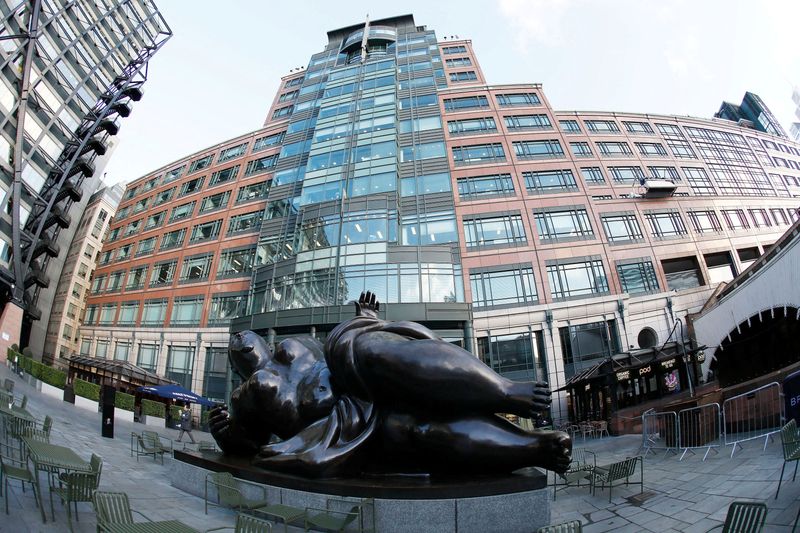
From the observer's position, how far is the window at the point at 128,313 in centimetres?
3980

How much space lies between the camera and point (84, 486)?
4.33 metres

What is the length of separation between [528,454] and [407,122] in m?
33.8

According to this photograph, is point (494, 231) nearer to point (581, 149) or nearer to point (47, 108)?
point (581, 149)

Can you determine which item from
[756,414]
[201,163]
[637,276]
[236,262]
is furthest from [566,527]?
[201,163]

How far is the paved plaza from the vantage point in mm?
4457

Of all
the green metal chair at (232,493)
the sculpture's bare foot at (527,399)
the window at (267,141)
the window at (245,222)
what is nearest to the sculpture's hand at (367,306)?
the sculpture's bare foot at (527,399)

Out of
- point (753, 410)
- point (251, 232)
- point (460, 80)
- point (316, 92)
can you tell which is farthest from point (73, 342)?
point (753, 410)

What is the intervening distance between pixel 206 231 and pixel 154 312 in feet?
30.9

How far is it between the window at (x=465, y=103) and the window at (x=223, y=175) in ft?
76.6

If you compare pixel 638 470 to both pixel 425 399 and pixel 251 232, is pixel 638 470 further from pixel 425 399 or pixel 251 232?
pixel 251 232

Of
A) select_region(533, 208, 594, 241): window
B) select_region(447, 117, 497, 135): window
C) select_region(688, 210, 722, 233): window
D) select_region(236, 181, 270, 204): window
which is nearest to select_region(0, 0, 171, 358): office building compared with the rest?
select_region(236, 181, 270, 204): window

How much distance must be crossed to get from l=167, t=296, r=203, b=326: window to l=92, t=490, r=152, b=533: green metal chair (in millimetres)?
34397

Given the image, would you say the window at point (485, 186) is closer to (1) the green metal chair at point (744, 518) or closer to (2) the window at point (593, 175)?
(2) the window at point (593, 175)

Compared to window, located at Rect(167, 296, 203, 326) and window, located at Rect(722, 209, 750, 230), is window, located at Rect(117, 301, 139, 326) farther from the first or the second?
window, located at Rect(722, 209, 750, 230)
